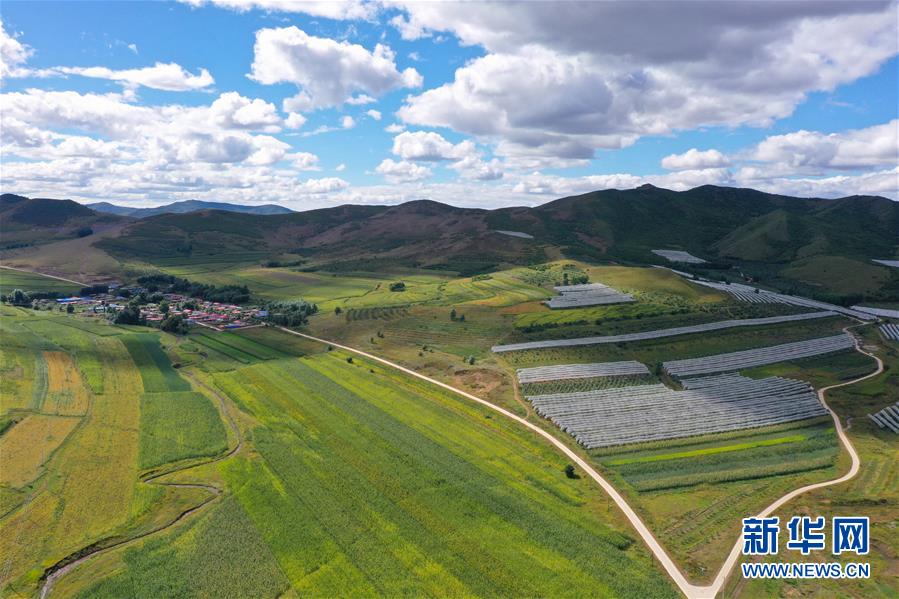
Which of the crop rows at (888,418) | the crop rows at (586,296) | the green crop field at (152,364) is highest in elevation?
the crop rows at (586,296)

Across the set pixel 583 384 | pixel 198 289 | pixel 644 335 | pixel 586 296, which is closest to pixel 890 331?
pixel 644 335

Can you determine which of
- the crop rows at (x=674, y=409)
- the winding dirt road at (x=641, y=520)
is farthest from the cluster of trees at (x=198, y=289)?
the crop rows at (x=674, y=409)

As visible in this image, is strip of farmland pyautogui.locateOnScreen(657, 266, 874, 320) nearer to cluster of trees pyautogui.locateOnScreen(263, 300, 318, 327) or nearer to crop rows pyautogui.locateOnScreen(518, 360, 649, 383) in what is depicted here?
crop rows pyautogui.locateOnScreen(518, 360, 649, 383)

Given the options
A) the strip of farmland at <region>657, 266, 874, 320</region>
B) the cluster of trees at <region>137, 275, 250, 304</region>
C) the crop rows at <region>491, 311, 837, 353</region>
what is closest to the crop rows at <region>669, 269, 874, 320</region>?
the strip of farmland at <region>657, 266, 874, 320</region>

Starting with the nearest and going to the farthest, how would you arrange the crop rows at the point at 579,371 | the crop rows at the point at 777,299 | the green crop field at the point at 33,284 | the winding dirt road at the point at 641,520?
the winding dirt road at the point at 641,520, the crop rows at the point at 579,371, the crop rows at the point at 777,299, the green crop field at the point at 33,284

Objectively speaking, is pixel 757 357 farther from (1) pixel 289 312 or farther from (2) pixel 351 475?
(1) pixel 289 312

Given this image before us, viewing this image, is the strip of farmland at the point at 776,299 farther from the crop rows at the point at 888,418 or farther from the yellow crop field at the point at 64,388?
the yellow crop field at the point at 64,388

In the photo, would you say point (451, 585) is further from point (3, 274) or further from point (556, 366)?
point (3, 274)
